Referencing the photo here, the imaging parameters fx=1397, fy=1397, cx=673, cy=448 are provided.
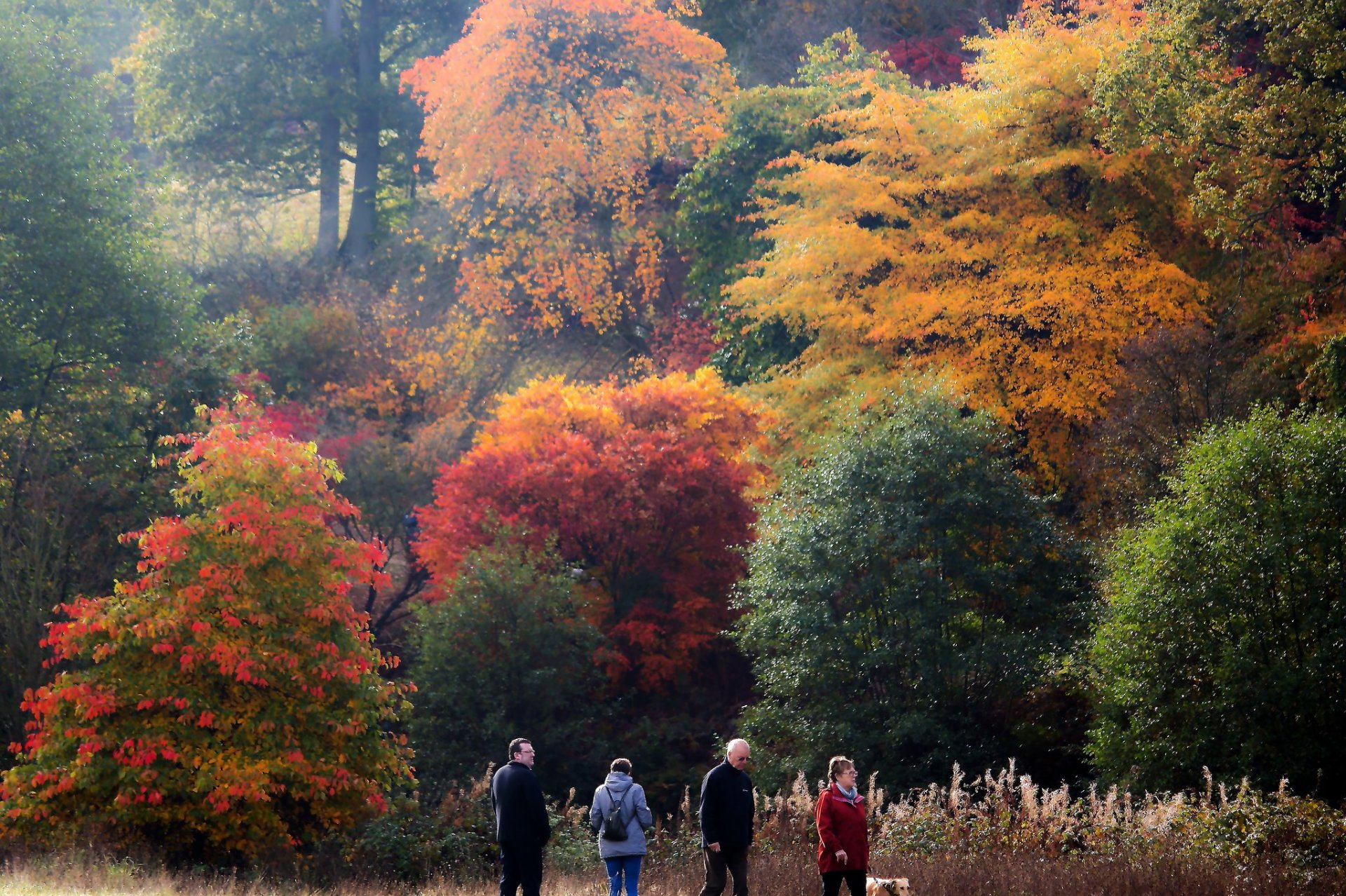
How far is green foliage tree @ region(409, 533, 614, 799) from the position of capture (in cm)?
2064

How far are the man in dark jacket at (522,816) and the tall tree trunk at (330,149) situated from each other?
31.4 m

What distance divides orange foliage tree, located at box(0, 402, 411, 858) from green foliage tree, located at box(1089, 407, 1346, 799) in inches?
361

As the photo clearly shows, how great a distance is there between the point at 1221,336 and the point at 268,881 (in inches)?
647

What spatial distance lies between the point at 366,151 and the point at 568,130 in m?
7.27

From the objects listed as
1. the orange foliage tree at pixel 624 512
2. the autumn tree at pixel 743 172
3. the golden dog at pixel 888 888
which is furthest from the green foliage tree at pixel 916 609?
the autumn tree at pixel 743 172

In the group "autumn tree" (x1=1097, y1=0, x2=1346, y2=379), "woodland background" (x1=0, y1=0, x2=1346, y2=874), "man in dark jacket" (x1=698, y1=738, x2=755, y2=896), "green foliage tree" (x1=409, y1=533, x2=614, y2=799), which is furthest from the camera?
"green foliage tree" (x1=409, y1=533, x2=614, y2=799)

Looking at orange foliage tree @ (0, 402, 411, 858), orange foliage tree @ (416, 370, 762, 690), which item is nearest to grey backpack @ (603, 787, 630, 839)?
orange foliage tree @ (0, 402, 411, 858)

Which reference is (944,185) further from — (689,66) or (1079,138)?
(689,66)

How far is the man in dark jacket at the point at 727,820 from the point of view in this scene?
10523 mm

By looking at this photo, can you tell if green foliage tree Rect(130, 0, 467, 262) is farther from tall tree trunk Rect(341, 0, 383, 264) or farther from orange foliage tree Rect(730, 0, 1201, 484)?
orange foliage tree Rect(730, 0, 1201, 484)

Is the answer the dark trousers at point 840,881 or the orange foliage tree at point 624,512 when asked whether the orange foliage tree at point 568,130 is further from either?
the dark trousers at point 840,881

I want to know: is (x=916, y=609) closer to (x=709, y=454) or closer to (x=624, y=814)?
(x=709, y=454)

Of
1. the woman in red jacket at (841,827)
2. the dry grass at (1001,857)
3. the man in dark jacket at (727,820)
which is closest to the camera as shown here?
the woman in red jacket at (841,827)

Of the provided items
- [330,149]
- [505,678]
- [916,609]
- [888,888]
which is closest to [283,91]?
[330,149]
